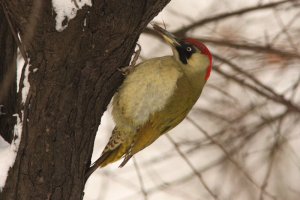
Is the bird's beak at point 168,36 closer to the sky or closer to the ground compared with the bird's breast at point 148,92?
closer to the sky

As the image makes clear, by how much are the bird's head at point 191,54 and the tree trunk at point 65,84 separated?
0.91 meters

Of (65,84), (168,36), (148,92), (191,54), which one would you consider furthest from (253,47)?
(65,84)

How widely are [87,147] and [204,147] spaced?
2066 millimetres

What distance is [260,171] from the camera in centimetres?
514

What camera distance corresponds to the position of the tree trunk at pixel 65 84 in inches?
111

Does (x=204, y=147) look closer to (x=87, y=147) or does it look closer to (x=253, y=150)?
(x=253, y=150)

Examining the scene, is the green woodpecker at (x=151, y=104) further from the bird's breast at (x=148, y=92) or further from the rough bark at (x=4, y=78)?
the rough bark at (x=4, y=78)

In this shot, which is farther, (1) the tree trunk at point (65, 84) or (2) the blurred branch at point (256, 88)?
(2) the blurred branch at point (256, 88)

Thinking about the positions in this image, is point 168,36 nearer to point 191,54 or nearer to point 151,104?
point 191,54

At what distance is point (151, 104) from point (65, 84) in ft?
3.40

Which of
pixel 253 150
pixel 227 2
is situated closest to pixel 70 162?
pixel 253 150

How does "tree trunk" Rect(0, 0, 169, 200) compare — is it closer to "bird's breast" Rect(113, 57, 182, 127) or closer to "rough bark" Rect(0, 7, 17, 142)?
"rough bark" Rect(0, 7, 17, 142)

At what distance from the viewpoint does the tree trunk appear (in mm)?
2832

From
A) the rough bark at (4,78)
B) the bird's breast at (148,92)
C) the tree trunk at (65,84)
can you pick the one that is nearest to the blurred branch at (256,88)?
the bird's breast at (148,92)
